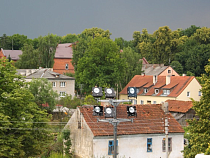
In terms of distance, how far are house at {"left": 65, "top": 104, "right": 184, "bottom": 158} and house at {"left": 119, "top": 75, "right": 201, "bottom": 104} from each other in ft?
119

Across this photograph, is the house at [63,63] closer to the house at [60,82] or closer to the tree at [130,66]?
the tree at [130,66]

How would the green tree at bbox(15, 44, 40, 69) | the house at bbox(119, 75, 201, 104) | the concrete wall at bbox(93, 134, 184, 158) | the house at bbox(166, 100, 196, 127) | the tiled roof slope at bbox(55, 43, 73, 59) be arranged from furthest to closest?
the tiled roof slope at bbox(55, 43, 73, 59)
the green tree at bbox(15, 44, 40, 69)
the house at bbox(119, 75, 201, 104)
the house at bbox(166, 100, 196, 127)
the concrete wall at bbox(93, 134, 184, 158)

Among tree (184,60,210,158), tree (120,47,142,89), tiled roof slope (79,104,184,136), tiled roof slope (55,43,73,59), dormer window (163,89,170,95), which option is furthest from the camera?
tiled roof slope (55,43,73,59)

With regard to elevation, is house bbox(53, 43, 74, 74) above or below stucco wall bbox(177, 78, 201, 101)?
above

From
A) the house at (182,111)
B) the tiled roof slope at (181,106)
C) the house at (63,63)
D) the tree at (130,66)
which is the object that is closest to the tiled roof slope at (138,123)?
the house at (182,111)

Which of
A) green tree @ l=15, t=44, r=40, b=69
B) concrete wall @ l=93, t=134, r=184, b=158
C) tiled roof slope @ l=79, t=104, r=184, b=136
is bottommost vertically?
concrete wall @ l=93, t=134, r=184, b=158

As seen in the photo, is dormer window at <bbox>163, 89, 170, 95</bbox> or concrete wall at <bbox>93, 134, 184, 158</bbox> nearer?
concrete wall at <bbox>93, 134, 184, 158</bbox>

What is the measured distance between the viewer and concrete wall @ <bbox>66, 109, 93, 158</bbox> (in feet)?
128

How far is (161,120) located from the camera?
141 ft

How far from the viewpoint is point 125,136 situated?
39812 millimetres

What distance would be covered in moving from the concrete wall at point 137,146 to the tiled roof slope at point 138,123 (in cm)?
47

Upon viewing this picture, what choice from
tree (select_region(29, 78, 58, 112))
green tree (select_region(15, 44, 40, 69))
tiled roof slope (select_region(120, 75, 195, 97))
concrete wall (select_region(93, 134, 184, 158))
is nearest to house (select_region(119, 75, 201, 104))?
tiled roof slope (select_region(120, 75, 195, 97))

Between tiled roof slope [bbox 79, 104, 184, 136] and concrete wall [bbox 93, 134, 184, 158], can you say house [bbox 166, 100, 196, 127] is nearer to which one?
tiled roof slope [bbox 79, 104, 184, 136]

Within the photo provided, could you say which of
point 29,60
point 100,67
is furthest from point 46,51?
point 100,67
